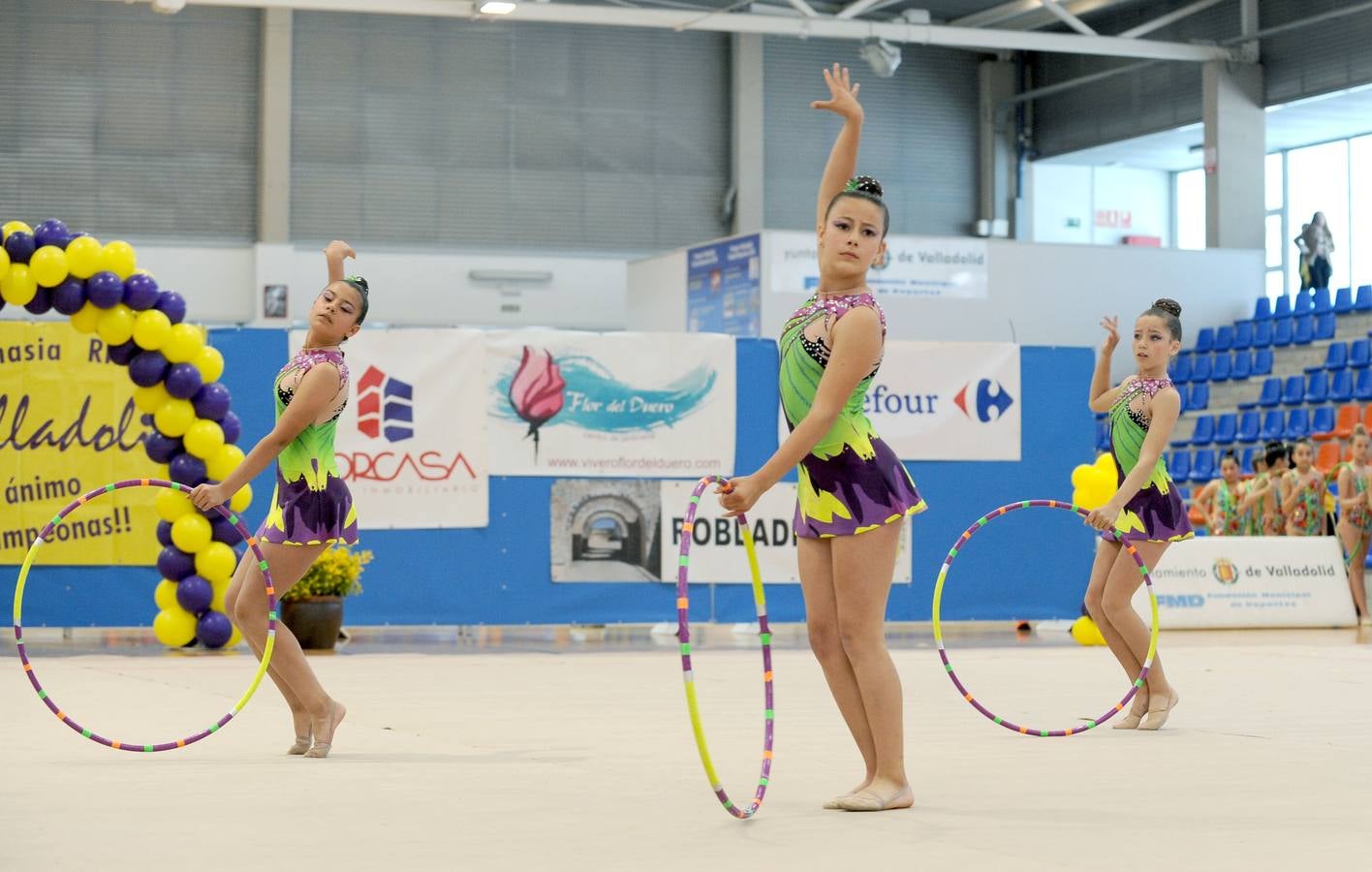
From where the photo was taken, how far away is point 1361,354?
2164 cm

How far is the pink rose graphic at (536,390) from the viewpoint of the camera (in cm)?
1298

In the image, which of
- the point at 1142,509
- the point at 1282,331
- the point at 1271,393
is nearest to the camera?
the point at 1142,509

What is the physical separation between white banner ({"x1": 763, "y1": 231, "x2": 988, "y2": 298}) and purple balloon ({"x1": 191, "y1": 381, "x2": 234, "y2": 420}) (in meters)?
10.5

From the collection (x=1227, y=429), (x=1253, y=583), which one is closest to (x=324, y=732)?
(x=1253, y=583)

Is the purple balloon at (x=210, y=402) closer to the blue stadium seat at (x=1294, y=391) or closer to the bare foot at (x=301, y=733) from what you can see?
the bare foot at (x=301, y=733)

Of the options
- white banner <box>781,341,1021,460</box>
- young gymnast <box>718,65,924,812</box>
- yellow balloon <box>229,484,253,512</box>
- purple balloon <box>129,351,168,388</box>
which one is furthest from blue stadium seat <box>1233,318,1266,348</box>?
young gymnast <box>718,65,924,812</box>

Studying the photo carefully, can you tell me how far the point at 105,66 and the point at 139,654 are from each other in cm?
1533

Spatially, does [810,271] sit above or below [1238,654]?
above

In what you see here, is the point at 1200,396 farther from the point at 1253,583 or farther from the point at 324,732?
the point at 324,732

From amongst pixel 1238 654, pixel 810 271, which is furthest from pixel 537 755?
pixel 810 271

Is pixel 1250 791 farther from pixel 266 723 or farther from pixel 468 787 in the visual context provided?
pixel 266 723

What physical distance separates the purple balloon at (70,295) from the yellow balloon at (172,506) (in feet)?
4.31

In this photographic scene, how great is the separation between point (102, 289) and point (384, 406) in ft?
7.64

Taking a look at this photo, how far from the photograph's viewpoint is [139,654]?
11.4 metres
